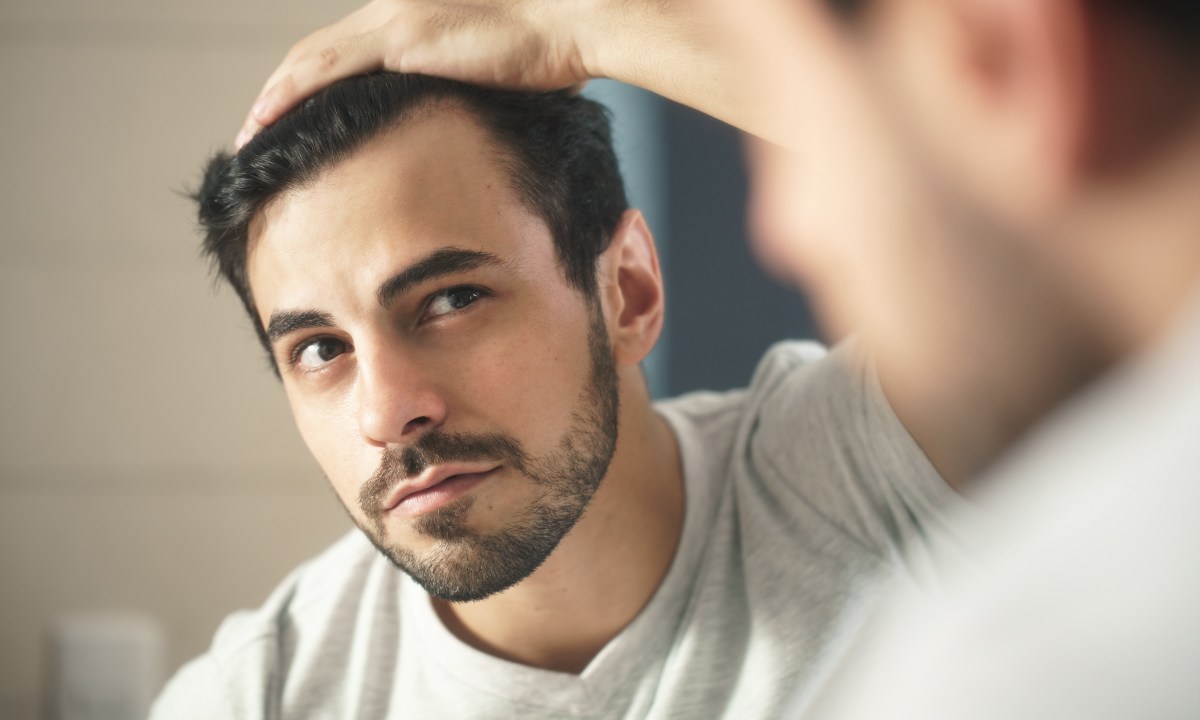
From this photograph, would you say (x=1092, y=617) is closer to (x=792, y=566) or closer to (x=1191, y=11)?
(x=1191, y=11)

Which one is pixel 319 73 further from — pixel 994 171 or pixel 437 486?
pixel 994 171

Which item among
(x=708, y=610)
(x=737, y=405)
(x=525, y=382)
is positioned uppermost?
(x=525, y=382)

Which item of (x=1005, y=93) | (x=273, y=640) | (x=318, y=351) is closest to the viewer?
(x=1005, y=93)

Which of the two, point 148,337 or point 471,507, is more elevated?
point 148,337

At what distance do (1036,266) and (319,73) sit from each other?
30.2 inches

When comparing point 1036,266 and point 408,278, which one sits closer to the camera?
point 1036,266

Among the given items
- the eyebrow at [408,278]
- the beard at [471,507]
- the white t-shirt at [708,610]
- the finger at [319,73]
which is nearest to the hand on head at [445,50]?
the finger at [319,73]

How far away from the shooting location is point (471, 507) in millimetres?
836

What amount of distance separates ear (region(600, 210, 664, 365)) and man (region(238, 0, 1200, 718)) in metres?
0.61

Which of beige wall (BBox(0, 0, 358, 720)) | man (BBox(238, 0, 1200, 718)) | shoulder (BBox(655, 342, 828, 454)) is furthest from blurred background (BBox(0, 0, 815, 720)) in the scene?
man (BBox(238, 0, 1200, 718))

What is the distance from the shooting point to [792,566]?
95 centimetres

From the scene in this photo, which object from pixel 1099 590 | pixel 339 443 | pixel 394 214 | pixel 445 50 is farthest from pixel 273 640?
pixel 1099 590

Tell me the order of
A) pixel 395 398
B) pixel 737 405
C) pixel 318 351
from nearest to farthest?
pixel 395 398 → pixel 318 351 → pixel 737 405

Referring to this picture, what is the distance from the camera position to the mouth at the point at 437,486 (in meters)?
0.83
